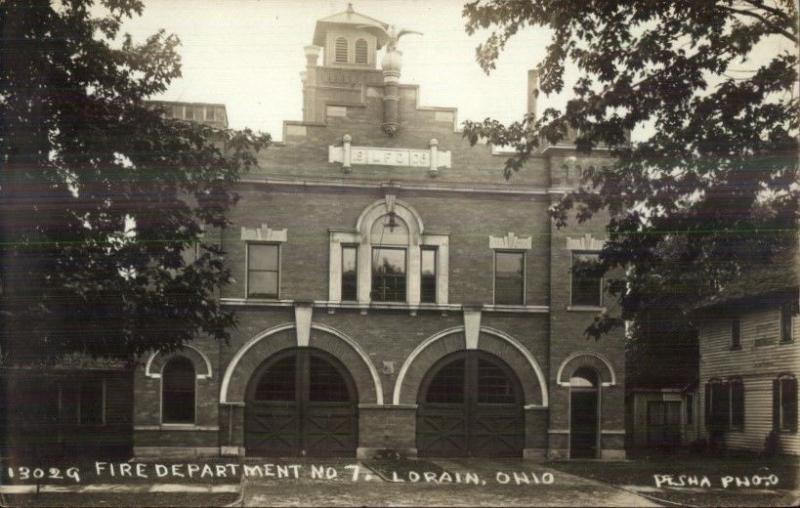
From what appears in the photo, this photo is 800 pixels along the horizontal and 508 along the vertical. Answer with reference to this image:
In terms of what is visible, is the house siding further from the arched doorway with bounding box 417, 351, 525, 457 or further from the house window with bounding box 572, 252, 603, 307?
the arched doorway with bounding box 417, 351, 525, 457

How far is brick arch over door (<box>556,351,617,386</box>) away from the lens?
25.1 metres

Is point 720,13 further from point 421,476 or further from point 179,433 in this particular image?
point 179,433

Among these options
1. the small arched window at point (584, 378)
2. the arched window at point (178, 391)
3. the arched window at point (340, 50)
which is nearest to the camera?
the arched window at point (178, 391)

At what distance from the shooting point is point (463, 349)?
82.7 ft

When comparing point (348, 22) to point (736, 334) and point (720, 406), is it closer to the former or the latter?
point (736, 334)

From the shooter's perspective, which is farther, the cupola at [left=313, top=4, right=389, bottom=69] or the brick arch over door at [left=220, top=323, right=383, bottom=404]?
the cupola at [left=313, top=4, right=389, bottom=69]

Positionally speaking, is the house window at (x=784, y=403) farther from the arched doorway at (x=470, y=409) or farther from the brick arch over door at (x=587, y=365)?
the arched doorway at (x=470, y=409)

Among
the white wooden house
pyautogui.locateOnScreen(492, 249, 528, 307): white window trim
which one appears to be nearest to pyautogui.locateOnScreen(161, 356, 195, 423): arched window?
pyautogui.locateOnScreen(492, 249, 528, 307): white window trim

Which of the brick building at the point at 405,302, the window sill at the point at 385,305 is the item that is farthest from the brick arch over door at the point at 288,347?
the window sill at the point at 385,305

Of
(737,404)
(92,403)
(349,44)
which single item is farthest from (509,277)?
(349,44)

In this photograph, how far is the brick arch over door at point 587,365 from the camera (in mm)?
25141

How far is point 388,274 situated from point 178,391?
21.0 feet

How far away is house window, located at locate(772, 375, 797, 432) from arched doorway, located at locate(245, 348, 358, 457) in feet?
41.1

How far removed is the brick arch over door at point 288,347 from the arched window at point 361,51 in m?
22.2
